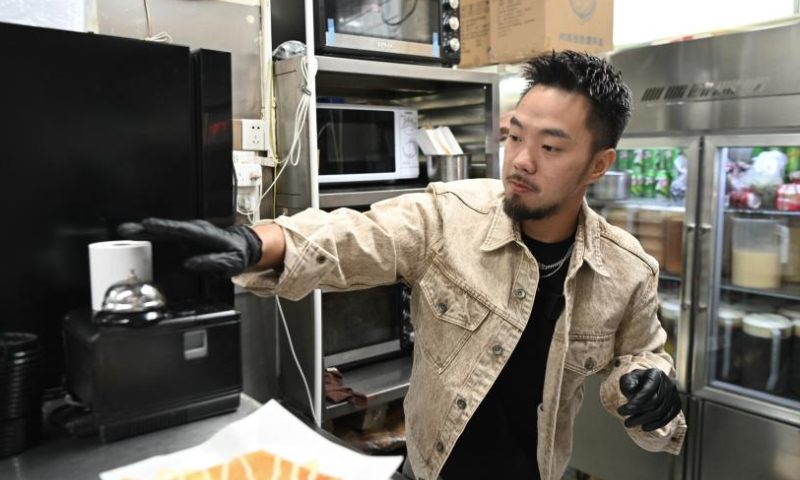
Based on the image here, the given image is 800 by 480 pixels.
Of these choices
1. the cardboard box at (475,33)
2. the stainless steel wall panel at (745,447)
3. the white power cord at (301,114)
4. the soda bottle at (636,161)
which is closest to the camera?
the white power cord at (301,114)

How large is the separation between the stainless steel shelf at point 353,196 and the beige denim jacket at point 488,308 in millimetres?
690

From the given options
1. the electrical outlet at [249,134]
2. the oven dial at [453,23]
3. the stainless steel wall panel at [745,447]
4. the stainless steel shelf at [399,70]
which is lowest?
the stainless steel wall panel at [745,447]

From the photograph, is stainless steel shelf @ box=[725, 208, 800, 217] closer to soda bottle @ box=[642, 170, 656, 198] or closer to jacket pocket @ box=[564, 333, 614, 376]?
soda bottle @ box=[642, 170, 656, 198]

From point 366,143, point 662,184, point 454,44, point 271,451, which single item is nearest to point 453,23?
point 454,44

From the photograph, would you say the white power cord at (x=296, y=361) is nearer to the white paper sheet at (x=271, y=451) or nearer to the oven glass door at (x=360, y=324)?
the oven glass door at (x=360, y=324)

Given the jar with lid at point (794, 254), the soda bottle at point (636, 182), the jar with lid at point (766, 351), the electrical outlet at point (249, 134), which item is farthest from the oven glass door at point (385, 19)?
the jar with lid at point (766, 351)

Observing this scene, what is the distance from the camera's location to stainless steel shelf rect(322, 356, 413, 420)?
2293 millimetres

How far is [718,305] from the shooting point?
2.70 metres

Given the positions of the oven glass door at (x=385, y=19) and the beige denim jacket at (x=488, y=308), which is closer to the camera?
the beige denim jacket at (x=488, y=308)

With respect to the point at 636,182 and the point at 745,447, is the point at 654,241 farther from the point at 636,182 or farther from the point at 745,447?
the point at 745,447

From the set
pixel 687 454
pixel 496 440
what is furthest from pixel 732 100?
pixel 496 440

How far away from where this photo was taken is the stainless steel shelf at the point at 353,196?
7.20ft

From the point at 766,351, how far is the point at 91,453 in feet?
8.48

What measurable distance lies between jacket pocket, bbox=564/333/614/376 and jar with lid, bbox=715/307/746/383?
57.1 inches
